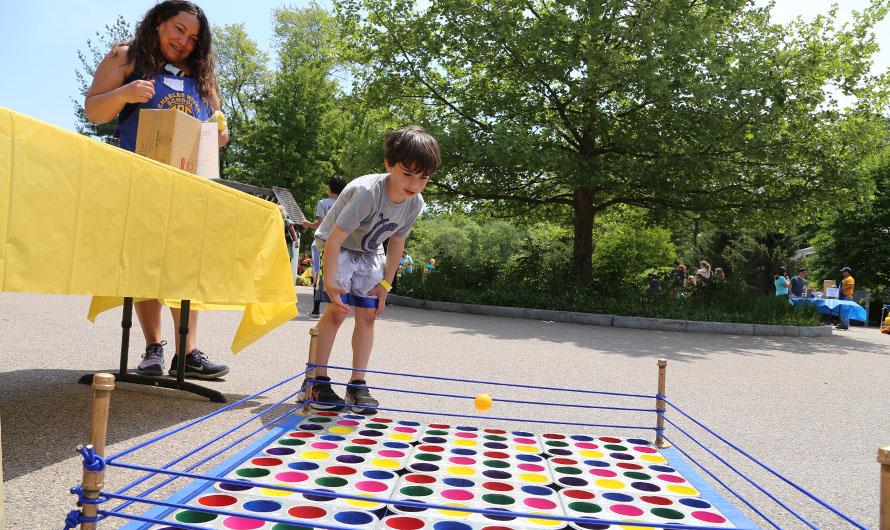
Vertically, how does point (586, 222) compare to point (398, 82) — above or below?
below

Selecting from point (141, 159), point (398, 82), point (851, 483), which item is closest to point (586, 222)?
point (398, 82)

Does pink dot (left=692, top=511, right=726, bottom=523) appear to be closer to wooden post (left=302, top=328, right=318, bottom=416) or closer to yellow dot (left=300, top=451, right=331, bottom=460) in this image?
yellow dot (left=300, top=451, right=331, bottom=460)

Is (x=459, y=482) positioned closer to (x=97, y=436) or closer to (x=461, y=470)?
(x=461, y=470)

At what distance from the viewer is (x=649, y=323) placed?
37.5ft

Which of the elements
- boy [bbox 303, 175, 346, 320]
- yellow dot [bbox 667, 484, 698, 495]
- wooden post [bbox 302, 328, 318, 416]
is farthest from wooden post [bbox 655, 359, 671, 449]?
boy [bbox 303, 175, 346, 320]

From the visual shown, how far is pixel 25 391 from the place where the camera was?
3.57m

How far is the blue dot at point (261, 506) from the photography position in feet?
6.82

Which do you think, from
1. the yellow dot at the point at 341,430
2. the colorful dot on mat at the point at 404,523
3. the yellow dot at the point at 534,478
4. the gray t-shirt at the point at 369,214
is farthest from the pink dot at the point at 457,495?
the gray t-shirt at the point at 369,214

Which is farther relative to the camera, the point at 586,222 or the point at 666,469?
the point at 586,222

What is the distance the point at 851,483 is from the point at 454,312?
→ 387 inches

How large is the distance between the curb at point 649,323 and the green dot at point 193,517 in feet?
33.6

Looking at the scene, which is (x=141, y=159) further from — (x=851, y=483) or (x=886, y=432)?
(x=886, y=432)

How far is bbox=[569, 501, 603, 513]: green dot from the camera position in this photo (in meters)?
2.23

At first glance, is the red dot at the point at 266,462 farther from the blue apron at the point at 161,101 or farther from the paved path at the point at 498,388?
the blue apron at the point at 161,101
